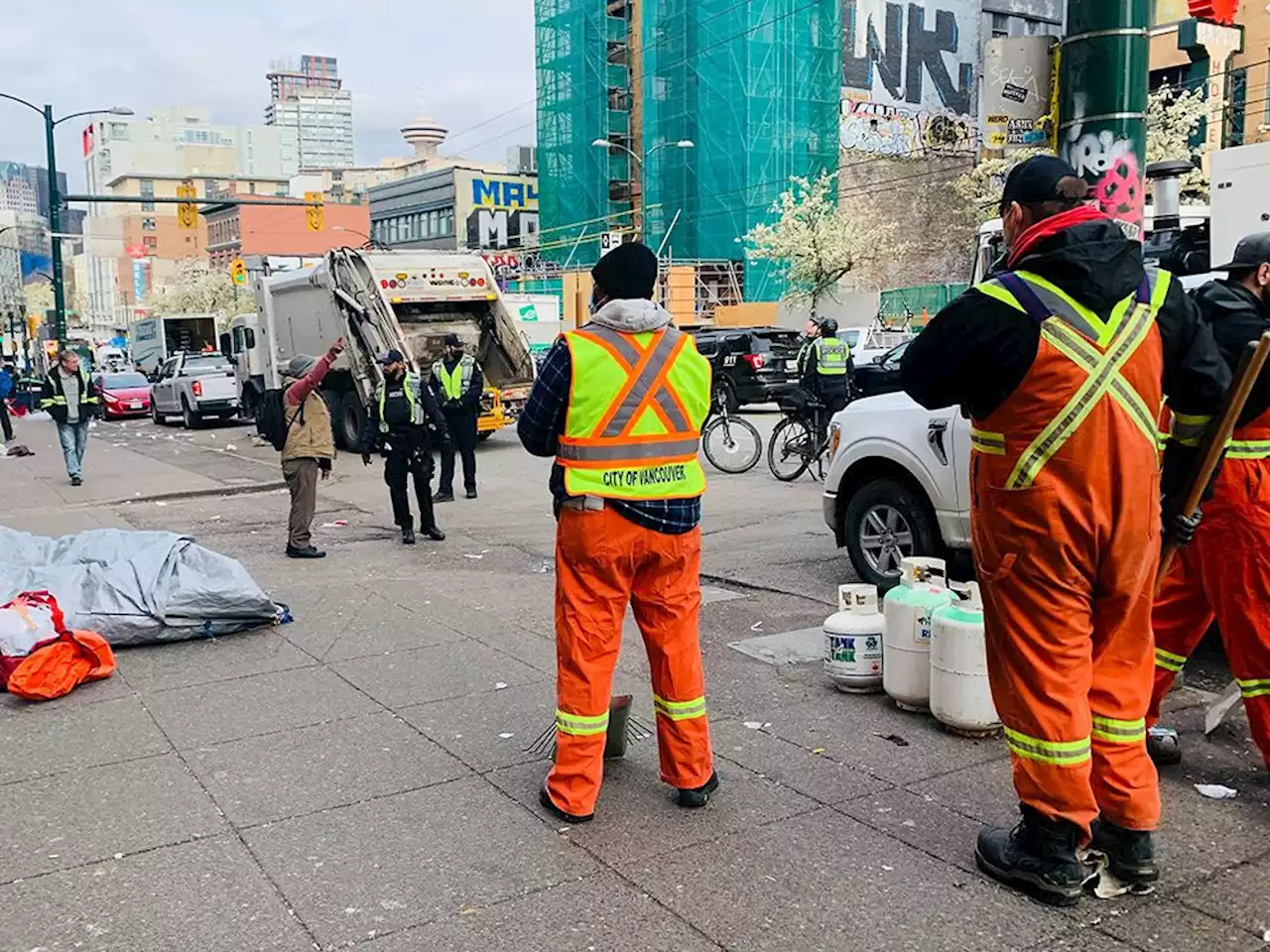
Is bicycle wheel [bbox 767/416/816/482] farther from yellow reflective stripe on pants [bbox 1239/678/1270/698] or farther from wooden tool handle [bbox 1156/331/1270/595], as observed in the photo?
wooden tool handle [bbox 1156/331/1270/595]

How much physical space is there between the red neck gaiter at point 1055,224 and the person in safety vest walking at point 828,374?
34.6 ft

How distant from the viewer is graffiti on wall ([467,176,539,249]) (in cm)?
9125

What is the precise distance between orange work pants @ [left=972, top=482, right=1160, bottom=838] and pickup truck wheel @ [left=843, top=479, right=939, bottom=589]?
12.4 ft

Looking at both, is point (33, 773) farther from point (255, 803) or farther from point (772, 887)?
point (772, 887)

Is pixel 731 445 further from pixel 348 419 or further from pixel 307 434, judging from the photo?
pixel 348 419

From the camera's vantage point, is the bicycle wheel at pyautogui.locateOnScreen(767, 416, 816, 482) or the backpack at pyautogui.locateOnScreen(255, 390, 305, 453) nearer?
the backpack at pyautogui.locateOnScreen(255, 390, 305, 453)

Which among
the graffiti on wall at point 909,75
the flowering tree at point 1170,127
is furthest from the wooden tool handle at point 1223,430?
the graffiti on wall at point 909,75

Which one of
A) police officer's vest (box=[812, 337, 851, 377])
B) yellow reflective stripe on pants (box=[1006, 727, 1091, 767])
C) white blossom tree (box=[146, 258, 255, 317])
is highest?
white blossom tree (box=[146, 258, 255, 317])

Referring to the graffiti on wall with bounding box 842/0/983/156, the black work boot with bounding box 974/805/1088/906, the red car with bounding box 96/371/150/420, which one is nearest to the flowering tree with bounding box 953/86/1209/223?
the graffiti on wall with bounding box 842/0/983/156

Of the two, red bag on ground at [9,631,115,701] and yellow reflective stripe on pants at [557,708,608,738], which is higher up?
yellow reflective stripe on pants at [557,708,608,738]

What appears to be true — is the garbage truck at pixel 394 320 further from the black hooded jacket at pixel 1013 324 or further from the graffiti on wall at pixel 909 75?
the graffiti on wall at pixel 909 75

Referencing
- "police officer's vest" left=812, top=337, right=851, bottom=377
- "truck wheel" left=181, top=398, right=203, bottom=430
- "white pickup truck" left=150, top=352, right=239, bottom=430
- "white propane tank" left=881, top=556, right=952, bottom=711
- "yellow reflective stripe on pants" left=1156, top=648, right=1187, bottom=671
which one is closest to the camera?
"yellow reflective stripe on pants" left=1156, top=648, right=1187, bottom=671

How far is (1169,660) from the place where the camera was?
15.0 feet

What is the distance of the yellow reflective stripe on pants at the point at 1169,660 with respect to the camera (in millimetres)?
4551
